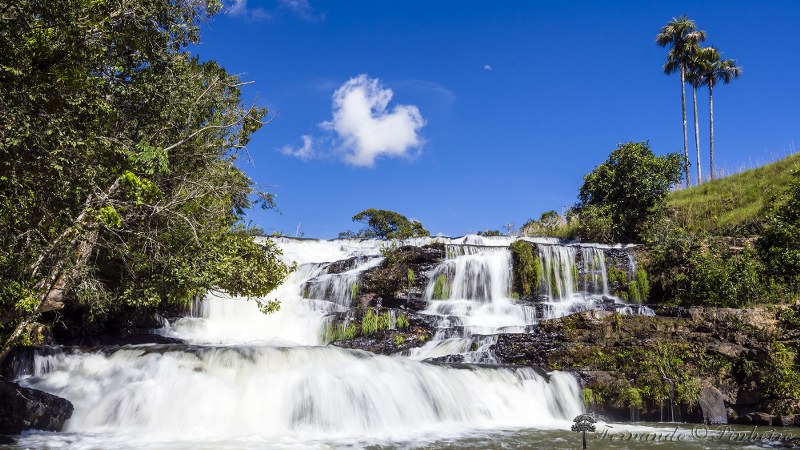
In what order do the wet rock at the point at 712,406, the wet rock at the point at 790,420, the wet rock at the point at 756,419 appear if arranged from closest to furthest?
the wet rock at the point at 790,420, the wet rock at the point at 756,419, the wet rock at the point at 712,406

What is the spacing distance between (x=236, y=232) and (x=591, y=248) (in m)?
15.6

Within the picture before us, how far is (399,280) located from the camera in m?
23.8

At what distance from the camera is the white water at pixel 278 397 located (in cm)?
1040

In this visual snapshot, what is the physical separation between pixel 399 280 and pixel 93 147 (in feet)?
52.3

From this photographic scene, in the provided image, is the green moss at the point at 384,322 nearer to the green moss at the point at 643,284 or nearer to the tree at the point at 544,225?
the green moss at the point at 643,284

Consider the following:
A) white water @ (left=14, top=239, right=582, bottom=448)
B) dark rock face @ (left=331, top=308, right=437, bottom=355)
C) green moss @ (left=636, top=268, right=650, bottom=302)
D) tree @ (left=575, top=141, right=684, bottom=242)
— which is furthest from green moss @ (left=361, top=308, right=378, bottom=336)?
tree @ (left=575, top=141, right=684, bottom=242)

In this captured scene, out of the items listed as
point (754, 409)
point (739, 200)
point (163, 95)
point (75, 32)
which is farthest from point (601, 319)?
point (739, 200)

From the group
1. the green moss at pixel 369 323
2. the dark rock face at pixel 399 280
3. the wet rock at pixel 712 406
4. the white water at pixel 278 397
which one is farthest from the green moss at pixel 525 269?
the wet rock at pixel 712 406

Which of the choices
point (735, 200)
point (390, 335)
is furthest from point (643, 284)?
point (735, 200)

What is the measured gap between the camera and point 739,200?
102ft

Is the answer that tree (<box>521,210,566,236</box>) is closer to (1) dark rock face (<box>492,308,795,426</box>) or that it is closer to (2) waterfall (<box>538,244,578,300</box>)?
(2) waterfall (<box>538,244,578,300</box>)

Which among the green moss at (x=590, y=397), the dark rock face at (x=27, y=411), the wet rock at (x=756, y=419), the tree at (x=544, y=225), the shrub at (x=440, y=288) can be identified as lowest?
the wet rock at (x=756, y=419)

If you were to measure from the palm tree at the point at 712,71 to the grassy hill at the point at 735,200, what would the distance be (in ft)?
41.8

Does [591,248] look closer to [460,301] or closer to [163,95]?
[460,301]
